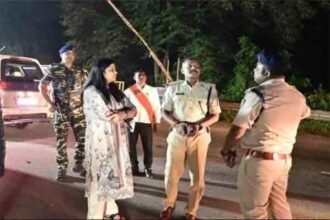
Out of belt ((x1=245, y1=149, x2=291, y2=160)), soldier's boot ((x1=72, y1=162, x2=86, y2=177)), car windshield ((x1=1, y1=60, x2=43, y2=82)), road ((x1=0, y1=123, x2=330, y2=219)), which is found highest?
car windshield ((x1=1, y1=60, x2=43, y2=82))

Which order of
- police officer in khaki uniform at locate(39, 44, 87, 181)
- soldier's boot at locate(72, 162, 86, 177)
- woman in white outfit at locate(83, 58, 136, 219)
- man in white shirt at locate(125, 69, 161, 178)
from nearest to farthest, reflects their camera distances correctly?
woman in white outfit at locate(83, 58, 136, 219)
police officer in khaki uniform at locate(39, 44, 87, 181)
soldier's boot at locate(72, 162, 86, 177)
man in white shirt at locate(125, 69, 161, 178)

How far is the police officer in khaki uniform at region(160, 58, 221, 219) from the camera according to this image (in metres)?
6.20

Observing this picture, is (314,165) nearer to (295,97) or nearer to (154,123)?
(154,123)

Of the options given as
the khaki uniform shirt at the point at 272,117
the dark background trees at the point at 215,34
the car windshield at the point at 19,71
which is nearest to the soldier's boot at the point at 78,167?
the khaki uniform shirt at the point at 272,117

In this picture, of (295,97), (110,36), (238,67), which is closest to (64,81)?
(295,97)

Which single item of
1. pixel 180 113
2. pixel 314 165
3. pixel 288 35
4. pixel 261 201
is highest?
pixel 288 35

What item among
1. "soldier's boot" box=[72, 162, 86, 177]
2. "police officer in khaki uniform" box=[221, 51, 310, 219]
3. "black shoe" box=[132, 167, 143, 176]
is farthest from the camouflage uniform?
"police officer in khaki uniform" box=[221, 51, 310, 219]

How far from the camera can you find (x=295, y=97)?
5086 mm

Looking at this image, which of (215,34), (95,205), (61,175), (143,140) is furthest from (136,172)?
(215,34)

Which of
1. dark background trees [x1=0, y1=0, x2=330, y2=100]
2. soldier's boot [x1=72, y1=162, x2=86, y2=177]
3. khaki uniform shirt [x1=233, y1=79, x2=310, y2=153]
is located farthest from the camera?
dark background trees [x1=0, y1=0, x2=330, y2=100]

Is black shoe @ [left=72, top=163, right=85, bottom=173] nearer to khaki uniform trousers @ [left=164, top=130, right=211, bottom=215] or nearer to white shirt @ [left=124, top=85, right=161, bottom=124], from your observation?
white shirt @ [left=124, top=85, right=161, bottom=124]

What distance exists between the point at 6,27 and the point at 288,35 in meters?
19.3

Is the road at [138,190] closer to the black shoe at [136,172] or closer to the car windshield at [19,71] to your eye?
the black shoe at [136,172]

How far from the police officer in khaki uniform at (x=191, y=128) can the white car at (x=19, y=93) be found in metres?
6.73
